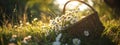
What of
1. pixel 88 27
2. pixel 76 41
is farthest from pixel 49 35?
pixel 88 27

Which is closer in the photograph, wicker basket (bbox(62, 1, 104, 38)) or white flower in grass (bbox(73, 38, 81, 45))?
white flower in grass (bbox(73, 38, 81, 45))

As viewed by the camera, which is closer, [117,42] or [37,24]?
[117,42]

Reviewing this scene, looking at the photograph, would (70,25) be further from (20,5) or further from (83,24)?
(20,5)

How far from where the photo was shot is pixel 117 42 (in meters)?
5.37

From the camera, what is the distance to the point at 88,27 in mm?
5582

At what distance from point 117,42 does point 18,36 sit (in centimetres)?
140

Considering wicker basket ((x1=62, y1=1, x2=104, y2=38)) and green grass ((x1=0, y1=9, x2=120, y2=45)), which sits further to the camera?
wicker basket ((x1=62, y1=1, x2=104, y2=38))

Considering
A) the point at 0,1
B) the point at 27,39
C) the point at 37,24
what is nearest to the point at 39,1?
the point at 27,39

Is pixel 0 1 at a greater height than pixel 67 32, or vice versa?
pixel 0 1

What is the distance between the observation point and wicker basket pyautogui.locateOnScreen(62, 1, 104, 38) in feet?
18.0

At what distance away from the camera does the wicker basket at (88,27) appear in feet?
18.0

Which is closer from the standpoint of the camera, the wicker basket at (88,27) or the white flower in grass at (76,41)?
the white flower in grass at (76,41)

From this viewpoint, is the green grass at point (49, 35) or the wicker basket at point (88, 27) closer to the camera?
the green grass at point (49, 35)

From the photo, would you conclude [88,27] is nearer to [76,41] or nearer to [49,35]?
[76,41]
